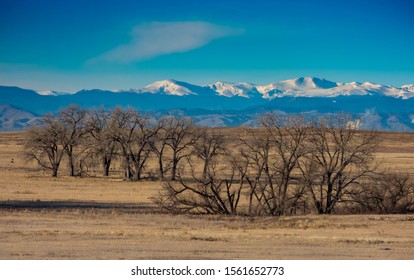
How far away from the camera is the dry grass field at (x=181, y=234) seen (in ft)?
68.5

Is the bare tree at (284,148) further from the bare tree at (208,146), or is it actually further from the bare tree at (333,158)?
the bare tree at (208,146)

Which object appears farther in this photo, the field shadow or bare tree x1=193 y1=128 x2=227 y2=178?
bare tree x1=193 y1=128 x2=227 y2=178

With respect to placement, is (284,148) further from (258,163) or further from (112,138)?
(112,138)

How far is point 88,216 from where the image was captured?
34.9 metres

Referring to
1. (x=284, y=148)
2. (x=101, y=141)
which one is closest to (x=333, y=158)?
(x=284, y=148)

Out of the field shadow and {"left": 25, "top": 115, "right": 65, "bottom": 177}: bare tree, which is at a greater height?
{"left": 25, "top": 115, "right": 65, "bottom": 177}: bare tree

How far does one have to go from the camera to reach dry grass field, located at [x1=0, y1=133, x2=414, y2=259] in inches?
822

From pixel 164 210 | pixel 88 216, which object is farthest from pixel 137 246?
pixel 164 210

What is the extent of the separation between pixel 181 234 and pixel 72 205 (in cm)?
1915

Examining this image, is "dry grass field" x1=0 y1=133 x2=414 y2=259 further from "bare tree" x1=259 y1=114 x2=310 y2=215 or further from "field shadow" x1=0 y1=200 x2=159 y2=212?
"bare tree" x1=259 y1=114 x2=310 y2=215

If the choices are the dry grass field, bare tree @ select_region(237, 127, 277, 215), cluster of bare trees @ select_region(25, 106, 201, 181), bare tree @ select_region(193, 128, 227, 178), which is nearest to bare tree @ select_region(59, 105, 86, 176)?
cluster of bare trees @ select_region(25, 106, 201, 181)

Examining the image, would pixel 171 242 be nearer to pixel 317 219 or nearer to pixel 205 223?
pixel 205 223

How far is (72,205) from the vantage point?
43.8 meters

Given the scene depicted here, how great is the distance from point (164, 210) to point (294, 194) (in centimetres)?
822
